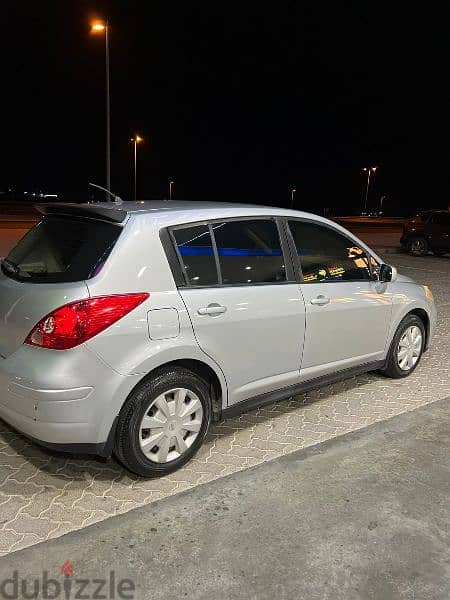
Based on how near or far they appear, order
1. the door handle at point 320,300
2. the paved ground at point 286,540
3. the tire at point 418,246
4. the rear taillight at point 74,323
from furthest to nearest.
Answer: the tire at point 418,246, the door handle at point 320,300, the rear taillight at point 74,323, the paved ground at point 286,540

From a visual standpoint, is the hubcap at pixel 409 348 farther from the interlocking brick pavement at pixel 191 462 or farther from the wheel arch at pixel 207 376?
the wheel arch at pixel 207 376

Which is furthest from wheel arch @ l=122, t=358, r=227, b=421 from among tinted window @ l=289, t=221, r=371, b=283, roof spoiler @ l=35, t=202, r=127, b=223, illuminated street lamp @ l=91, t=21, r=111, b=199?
illuminated street lamp @ l=91, t=21, r=111, b=199

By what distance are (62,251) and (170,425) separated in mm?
1231

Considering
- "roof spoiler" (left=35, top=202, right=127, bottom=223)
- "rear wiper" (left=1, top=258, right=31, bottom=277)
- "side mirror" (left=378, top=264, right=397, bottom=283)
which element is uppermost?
"roof spoiler" (left=35, top=202, right=127, bottom=223)

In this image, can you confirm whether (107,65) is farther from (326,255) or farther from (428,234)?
(326,255)

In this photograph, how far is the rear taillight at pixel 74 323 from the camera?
9.39 ft

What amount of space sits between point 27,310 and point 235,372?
1.36 metres

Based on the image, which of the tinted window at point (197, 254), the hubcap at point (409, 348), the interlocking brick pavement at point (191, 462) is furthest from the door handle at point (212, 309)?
the hubcap at point (409, 348)

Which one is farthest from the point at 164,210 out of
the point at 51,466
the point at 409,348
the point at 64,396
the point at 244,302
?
the point at 409,348

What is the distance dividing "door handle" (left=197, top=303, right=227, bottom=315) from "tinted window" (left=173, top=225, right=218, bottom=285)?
0.15 metres

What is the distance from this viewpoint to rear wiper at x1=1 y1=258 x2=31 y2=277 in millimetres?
3279

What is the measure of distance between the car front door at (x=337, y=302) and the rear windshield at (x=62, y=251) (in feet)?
4.88

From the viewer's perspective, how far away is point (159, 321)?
3094mm

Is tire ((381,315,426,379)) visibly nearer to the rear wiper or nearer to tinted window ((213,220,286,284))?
tinted window ((213,220,286,284))
